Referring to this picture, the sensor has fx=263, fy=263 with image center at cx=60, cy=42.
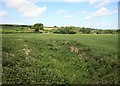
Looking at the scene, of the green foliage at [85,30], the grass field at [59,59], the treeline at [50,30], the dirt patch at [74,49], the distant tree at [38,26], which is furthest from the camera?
the green foliage at [85,30]

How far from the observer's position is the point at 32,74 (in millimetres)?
18766

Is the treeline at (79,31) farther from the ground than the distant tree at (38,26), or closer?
closer

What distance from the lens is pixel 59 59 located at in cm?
2100

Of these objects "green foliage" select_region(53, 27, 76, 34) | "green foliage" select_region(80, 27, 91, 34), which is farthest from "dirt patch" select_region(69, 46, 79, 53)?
Result: "green foliage" select_region(80, 27, 91, 34)

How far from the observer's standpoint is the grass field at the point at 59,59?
61.6 ft

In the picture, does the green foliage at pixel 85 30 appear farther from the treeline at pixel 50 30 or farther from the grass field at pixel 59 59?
the grass field at pixel 59 59

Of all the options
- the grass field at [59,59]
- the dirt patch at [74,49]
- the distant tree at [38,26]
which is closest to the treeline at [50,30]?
the distant tree at [38,26]

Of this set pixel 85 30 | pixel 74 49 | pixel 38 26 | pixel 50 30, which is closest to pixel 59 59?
pixel 74 49

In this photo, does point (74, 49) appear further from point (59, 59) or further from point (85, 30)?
point (85, 30)

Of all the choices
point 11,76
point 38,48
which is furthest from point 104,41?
point 11,76

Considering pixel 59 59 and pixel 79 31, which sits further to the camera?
pixel 79 31

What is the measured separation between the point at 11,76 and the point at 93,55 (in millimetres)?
7293

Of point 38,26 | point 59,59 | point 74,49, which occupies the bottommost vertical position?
point 59,59

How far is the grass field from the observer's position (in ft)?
61.6
